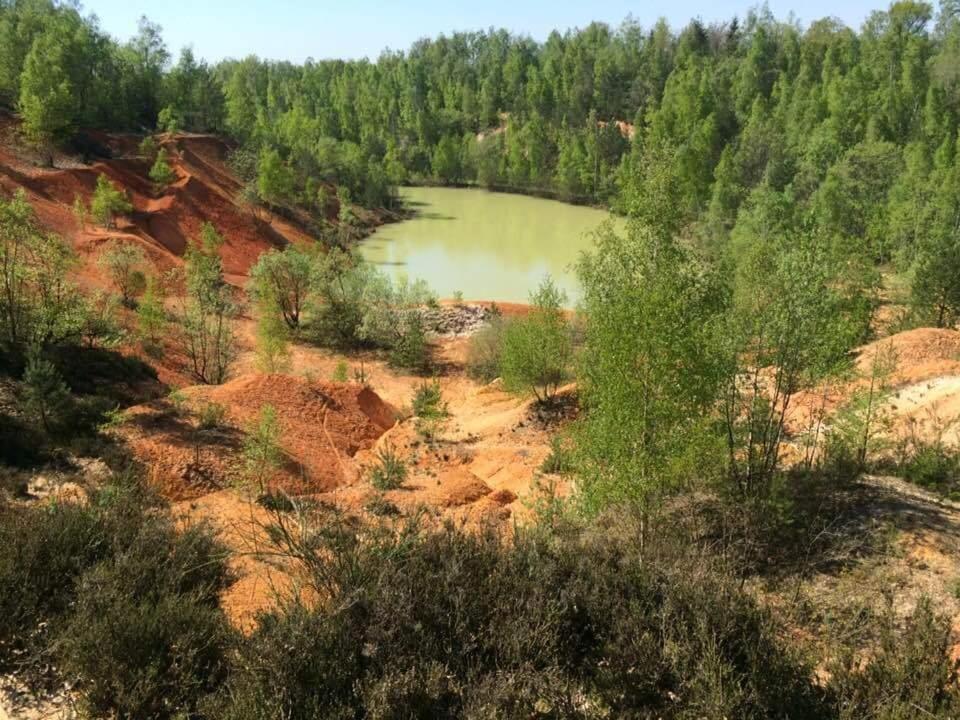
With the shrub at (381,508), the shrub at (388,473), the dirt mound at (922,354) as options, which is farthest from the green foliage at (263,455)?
the dirt mound at (922,354)

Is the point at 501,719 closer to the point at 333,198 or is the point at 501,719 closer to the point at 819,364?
the point at 819,364

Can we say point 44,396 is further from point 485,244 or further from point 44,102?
point 485,244

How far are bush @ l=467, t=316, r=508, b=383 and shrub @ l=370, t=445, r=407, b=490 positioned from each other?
1335 centimetres

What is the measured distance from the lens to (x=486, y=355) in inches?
1321

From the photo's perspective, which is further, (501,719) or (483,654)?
(483,654)

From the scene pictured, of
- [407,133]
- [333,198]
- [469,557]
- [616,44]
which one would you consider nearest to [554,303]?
[469,557]

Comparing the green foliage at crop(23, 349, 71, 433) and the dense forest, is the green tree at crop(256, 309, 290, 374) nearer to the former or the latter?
the green foliage at crop(23, 349, 71, 433)

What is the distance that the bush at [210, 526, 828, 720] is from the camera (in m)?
7.22

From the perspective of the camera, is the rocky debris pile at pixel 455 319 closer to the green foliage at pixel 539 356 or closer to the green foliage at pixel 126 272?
the green foliage at pixel 539 356

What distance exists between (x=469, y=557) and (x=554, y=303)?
723 inches

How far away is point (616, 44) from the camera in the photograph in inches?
4983

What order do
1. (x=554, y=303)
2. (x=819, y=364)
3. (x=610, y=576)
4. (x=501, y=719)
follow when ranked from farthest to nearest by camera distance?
1. (x=554, y=303)
2. (x=819, y=364)
3. (x=610, y=576)
4. (x=501, y=719)

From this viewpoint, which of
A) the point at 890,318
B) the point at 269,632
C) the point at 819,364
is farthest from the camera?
the point at 890,318

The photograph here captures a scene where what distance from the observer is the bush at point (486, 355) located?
1309 inches
